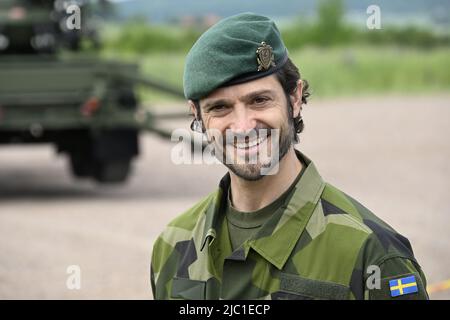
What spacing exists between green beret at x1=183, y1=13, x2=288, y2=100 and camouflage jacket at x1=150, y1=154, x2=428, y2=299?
301mm

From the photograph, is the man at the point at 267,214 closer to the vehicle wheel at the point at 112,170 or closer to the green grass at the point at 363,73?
the vehicle wheel at the point at 112,170

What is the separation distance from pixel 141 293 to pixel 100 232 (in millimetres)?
2628

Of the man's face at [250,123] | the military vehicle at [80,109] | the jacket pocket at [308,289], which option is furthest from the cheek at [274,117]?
the military vehicle at [80,109]

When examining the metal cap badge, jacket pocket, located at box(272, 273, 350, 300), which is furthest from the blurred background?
jacket pocket, located at box(272, 273, 350, 300)

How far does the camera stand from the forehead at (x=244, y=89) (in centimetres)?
283

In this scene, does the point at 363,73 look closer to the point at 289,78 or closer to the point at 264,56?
the point at 289,78

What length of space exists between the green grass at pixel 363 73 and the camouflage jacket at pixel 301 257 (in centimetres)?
2629

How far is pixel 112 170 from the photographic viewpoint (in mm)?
13289

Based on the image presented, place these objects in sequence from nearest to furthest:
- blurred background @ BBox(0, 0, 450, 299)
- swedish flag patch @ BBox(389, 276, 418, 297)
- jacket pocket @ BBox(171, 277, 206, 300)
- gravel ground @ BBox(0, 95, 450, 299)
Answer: swedish flag patch @ BBox(389, 276, 418, 297), jacket pocket @ BBox(171, 277, 206, 300), gravel ground @ BBox(0, 95, 450, 299), blurred background @ BBox(0, 0, 450, 299)

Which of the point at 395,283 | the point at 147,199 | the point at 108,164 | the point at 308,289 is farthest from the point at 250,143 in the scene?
the point at 108,164

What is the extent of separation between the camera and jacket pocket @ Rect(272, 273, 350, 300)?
8.79ft

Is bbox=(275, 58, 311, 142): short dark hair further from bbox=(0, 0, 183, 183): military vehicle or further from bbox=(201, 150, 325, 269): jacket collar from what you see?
bbox=(0, 0, 183, 183): military vehicle
